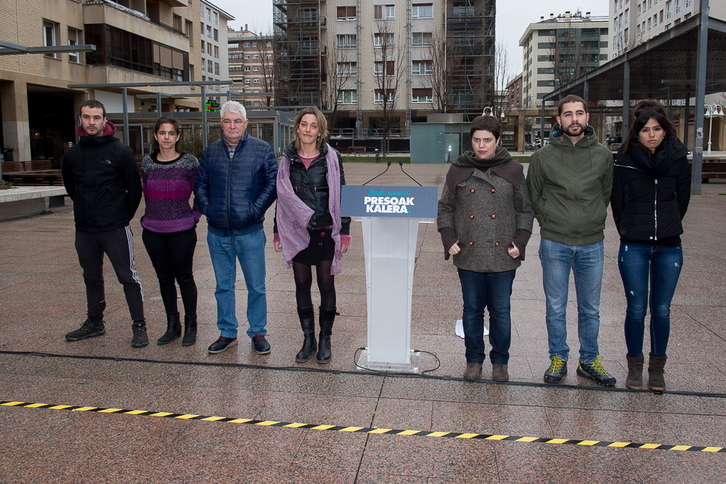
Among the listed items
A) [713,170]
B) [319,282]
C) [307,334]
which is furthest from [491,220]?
[713,170]

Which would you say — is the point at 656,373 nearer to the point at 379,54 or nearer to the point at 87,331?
the point at 87,331

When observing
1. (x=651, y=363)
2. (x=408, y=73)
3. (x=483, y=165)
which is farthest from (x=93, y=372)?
(x=408, y=73)

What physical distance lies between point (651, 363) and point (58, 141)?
3664cm

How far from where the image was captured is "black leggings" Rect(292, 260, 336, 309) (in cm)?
497

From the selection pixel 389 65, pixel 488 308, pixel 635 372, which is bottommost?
pixel 635 372

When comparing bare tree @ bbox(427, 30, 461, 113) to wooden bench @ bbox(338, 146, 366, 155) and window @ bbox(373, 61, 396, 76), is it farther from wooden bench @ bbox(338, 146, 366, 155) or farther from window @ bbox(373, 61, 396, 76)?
wooden bench @ bbox(338, 146, 366, 155)

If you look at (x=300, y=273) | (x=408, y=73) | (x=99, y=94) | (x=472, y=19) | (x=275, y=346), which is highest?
(x=472, y=19)

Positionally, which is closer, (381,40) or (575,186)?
(575,186)

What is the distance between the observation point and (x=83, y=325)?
565 centimetres

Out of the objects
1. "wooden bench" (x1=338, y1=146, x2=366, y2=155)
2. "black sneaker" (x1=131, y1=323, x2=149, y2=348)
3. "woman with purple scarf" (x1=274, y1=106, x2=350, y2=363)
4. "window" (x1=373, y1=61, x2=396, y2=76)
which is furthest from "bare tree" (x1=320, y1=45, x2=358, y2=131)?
"woman with purple scarf" (x1=274, y1=106, x2=350, y2=363)

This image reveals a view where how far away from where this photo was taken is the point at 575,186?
4.38 m

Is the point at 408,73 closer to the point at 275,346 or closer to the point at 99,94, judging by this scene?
the point at 99,94

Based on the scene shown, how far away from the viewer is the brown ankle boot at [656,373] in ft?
14.5

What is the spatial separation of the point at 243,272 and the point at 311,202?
0.89m
